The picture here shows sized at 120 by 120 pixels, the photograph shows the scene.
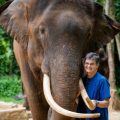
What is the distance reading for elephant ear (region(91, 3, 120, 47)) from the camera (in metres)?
5.99

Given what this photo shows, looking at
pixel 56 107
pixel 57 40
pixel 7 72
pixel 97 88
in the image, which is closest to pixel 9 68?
pixel 7 72

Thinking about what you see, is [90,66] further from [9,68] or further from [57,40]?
[9,68]

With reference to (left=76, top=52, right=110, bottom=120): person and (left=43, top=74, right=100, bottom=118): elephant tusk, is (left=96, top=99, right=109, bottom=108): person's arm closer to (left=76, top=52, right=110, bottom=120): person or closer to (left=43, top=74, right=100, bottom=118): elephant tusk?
(left=76, top=52, right=110, bottom=120): person

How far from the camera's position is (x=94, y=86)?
18.6 ft

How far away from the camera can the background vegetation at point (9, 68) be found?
1865cm

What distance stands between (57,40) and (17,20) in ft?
3.19

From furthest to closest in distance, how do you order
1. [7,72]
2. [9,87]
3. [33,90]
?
[7,72] → [9,87] → [33,90]

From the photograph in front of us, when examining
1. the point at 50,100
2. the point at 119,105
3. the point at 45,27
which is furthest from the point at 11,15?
the point at 119,105

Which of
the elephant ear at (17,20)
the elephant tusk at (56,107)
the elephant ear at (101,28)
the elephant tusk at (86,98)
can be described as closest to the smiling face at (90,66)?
the elephant tusk at (86,98)

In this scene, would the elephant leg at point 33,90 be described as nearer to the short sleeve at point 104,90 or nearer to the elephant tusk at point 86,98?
the short sleeve at point 104,90

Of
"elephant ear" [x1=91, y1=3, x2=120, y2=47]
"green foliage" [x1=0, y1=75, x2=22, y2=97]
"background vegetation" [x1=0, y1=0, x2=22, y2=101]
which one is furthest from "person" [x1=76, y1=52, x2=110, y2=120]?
"green foliage" [x1=0, y1=75, x2=22, y2=97]

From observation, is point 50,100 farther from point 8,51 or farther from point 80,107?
point 8,51

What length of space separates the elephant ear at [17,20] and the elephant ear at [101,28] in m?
0.81

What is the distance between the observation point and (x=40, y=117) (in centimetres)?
687
